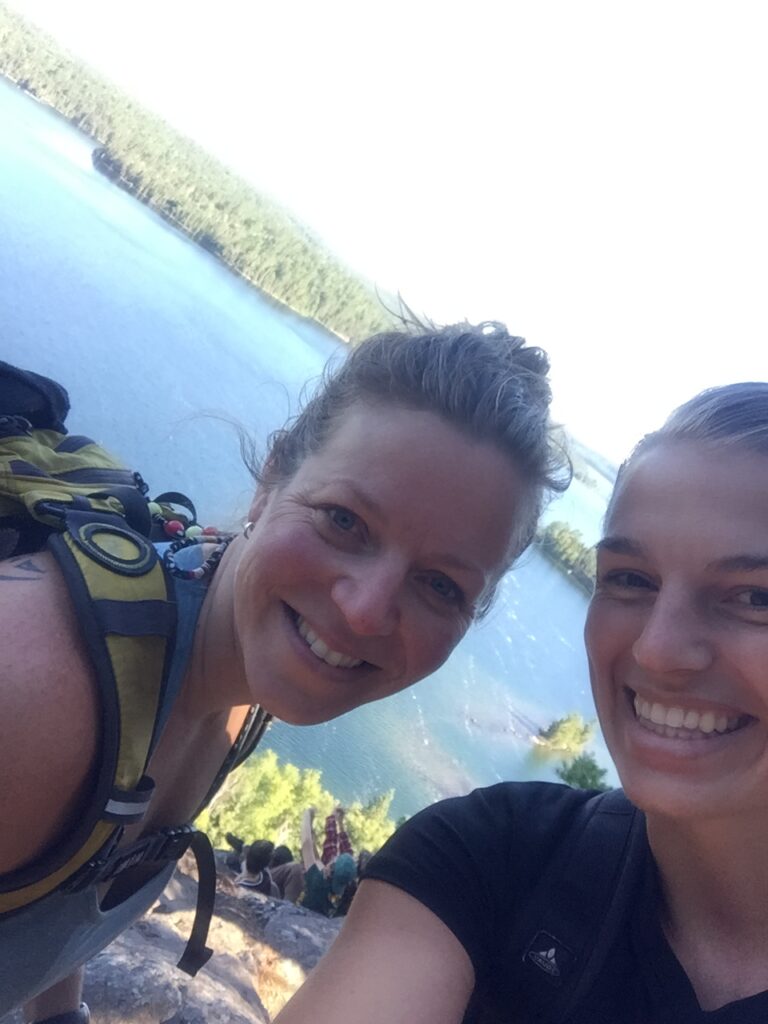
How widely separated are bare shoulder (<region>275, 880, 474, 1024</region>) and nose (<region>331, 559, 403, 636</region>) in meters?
0.42

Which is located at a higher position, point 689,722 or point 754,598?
point 754,598

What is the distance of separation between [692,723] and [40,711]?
3.01 ft

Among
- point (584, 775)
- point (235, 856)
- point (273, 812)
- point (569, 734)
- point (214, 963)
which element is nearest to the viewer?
point (214, 963)

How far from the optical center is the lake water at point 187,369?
1564 centimetres

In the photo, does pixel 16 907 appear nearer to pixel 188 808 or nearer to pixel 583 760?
pixel 188 808

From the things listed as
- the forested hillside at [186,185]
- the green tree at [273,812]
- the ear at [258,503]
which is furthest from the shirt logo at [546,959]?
the green tree at [273,812]

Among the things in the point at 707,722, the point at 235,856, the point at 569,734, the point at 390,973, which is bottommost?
the point at 569,734

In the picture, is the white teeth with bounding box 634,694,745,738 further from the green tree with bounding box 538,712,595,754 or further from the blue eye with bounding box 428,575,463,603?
the green tree with bounding box 538,712,595,754

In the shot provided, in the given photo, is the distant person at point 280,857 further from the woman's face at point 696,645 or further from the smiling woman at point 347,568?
the woman's face at point 696,645

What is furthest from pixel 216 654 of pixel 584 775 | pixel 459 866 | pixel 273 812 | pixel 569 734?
pixel 569 734

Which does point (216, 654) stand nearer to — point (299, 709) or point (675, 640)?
point (299, 709)

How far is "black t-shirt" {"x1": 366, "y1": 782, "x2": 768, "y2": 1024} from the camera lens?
111 cm

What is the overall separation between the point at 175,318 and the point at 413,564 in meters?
20.0

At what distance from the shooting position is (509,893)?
4.06 ft
